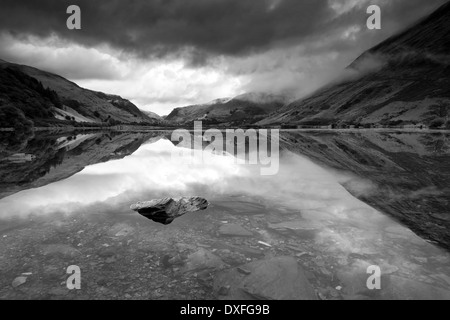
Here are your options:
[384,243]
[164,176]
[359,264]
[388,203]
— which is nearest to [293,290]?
[359,264]

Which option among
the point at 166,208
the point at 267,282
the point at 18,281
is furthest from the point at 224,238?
the point at 18,281

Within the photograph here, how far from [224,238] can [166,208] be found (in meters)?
3.92

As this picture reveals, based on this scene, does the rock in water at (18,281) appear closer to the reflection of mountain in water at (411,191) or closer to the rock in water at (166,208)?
the rock in water at (166,208)

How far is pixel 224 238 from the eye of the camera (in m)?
11.6

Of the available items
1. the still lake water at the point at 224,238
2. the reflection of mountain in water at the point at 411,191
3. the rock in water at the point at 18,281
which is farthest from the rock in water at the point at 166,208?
the reflection of mountain in water at the point at 411,191

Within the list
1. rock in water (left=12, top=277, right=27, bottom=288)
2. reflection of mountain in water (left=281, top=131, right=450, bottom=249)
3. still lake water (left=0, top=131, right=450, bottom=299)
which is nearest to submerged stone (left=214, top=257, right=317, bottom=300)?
still lake water (left=0, top=131, right=450, bottom=299)

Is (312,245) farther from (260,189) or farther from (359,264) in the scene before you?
(260,189)

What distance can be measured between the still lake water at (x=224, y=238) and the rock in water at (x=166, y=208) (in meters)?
0.54

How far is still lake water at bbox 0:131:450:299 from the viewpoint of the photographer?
8.13m

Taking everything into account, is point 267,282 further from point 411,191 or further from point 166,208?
point 411,191

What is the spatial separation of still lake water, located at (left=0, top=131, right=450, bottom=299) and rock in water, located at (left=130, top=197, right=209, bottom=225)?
0.54 m

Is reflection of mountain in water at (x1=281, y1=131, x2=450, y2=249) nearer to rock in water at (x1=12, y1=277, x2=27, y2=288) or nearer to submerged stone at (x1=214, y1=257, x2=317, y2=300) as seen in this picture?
submerged stone at (x1=214, y1=257, x2=317, y2=300)

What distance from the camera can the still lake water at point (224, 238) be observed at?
8.13 metres
